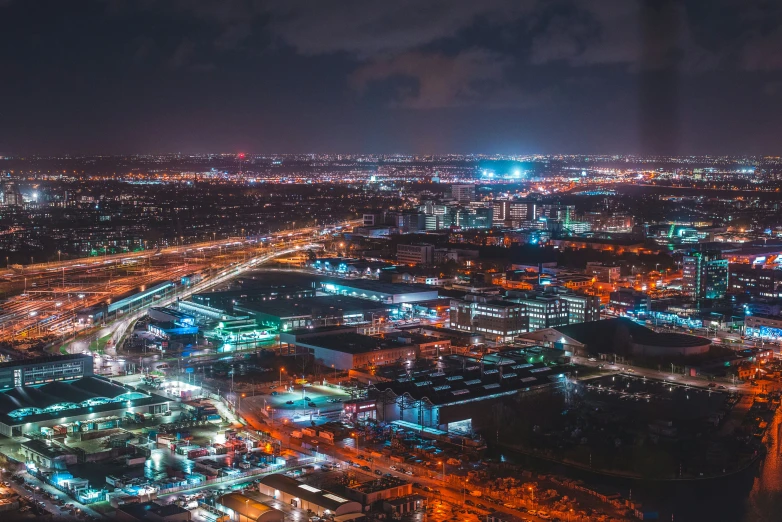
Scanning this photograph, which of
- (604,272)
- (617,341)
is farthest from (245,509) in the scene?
(604,272)

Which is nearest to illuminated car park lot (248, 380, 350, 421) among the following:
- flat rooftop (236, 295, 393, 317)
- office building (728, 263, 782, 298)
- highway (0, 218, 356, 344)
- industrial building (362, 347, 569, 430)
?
industrial building (362, 347, 569, 430)

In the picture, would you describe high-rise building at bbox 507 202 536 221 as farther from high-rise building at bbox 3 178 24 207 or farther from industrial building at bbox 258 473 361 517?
industrial building at bbox 258 473 361 517

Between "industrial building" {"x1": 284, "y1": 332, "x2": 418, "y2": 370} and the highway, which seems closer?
"industrial building" {"x1": 284, "y1": 332, "x2": 418, "y2": 370}

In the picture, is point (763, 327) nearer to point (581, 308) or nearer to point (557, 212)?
point (581, 308)

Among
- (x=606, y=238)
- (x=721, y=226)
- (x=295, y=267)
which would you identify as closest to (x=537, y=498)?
(x=295, y=267)

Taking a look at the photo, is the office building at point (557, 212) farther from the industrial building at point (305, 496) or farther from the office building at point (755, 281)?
the industrial building at point (305, 496)

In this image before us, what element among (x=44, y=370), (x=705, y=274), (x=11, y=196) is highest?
(x=11, y=196)

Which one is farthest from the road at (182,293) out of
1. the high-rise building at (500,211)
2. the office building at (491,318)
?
the high-rise building at (500,211)
